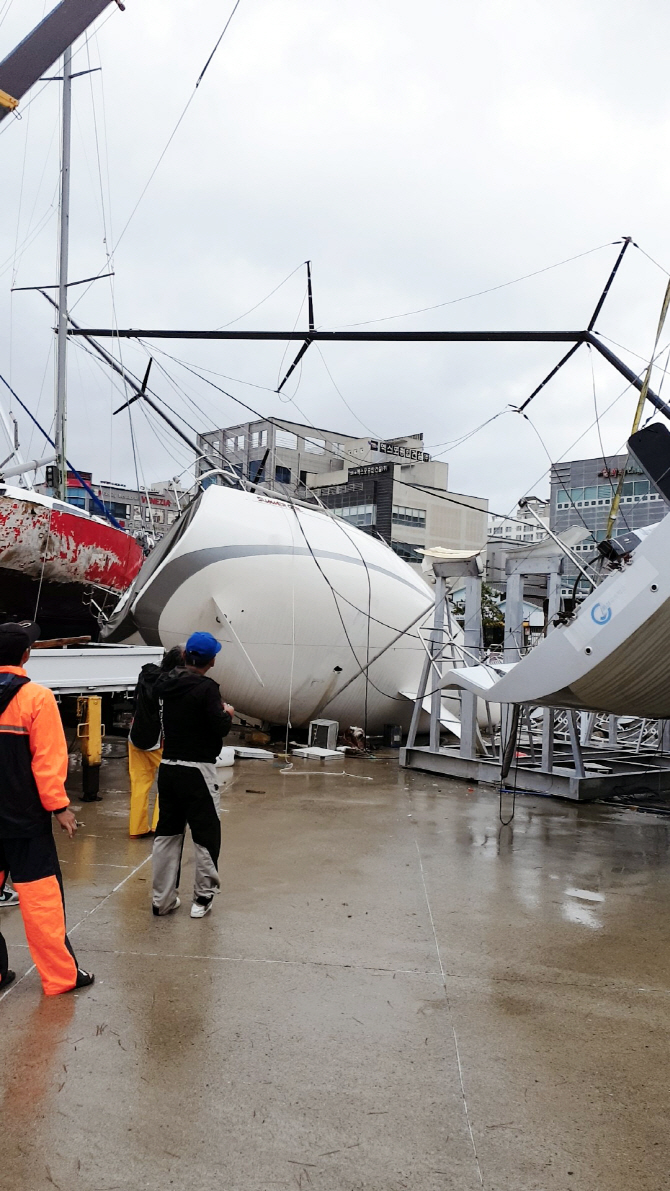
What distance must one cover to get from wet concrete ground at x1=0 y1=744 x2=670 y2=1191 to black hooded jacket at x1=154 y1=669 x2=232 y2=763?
93 centimetres

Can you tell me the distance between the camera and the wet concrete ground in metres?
2.51

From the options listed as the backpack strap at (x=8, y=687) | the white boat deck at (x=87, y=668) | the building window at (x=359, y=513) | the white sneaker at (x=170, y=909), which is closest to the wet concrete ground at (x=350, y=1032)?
the white sneaker at (x=170, y=909)

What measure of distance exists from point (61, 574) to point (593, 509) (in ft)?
130

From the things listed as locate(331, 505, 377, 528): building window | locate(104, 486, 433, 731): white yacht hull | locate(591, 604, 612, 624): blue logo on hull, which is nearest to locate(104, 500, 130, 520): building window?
locate(331, 505, 377, 528): building window

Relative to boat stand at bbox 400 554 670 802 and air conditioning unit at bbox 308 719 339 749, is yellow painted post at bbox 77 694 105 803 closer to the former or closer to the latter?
boat stand at bbox 400 554 670 802

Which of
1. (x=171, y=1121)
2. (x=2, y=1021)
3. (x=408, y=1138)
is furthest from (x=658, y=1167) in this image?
(x=2, y=1021)

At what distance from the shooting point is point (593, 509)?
4606 centimetres

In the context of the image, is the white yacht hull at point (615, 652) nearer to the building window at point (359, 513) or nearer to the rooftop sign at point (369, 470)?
the rooftop sign at point (369, 470)

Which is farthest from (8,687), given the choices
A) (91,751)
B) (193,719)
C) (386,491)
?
(386,491)

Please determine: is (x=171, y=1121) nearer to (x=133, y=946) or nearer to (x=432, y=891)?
(x=133, y=946)

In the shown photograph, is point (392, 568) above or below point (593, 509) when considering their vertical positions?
below

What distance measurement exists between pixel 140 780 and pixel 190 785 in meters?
1.92

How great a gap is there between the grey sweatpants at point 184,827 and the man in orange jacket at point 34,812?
1005 mm

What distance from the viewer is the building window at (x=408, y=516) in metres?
61.1
